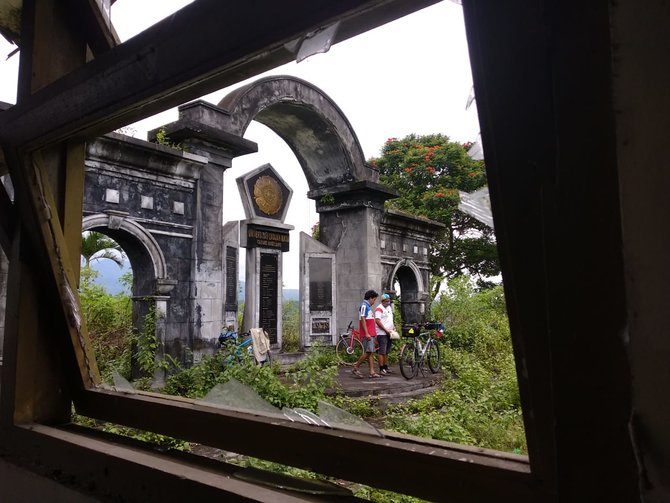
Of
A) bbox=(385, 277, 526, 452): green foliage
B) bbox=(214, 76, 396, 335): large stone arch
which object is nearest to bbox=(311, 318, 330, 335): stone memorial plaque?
bbox=(214, 76, 396, 335): large stone arch

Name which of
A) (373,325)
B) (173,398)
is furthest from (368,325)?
(173,398)

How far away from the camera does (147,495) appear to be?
1.32 m

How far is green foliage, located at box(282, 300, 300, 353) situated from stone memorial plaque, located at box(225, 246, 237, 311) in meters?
2.31

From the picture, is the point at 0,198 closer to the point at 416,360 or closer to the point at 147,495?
the point at 147,495

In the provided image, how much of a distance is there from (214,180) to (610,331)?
6833 millimetres

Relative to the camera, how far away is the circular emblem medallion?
8539mm

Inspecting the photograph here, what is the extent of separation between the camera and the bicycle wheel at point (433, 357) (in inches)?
322

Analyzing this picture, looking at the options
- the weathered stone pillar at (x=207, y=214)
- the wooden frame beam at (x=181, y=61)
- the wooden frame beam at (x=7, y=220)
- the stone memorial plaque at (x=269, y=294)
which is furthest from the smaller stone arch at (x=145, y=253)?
the wooden frame beam at (x=181, y=61)

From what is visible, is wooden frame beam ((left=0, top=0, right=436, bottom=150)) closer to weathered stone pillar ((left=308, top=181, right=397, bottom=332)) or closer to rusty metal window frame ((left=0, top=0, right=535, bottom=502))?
rusty metal window frame ((left=0, top=0, right=535, bottom=502))

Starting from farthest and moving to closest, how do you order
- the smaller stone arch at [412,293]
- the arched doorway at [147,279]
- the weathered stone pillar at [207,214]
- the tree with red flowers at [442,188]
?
the tree with red flowers at [442,188], the smaller stone arch at [412,293], the weathered stone pillar at [207,214], the arched doorway at [147,279]

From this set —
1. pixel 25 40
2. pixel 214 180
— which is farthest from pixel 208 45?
pixel 214 180

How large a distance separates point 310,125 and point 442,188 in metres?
7.71

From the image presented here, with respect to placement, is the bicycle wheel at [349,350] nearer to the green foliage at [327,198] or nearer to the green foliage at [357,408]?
the green foliage at [327,198]

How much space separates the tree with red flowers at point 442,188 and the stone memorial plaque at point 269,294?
6.54 meters
